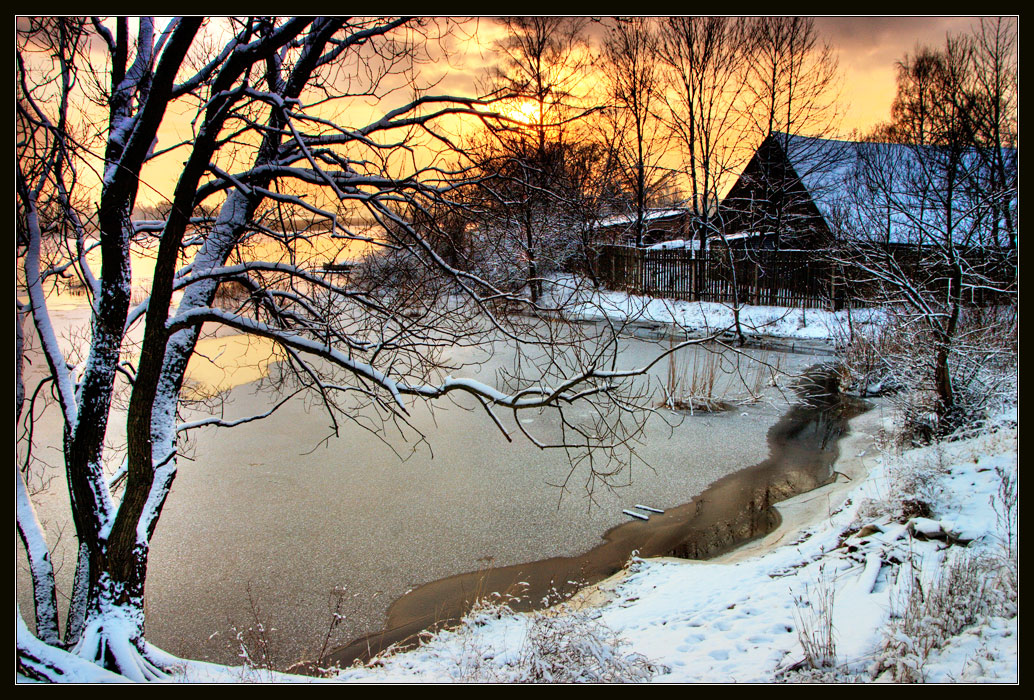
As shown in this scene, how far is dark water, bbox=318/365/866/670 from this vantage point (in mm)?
5629

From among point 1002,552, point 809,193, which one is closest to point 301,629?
point 1002,552

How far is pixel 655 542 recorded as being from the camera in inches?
273

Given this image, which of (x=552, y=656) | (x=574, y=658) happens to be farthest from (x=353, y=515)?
(x=574, y=658)

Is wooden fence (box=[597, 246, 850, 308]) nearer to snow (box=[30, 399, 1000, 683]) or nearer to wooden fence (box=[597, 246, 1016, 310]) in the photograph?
wooden fence (box=[597, 246, 1016, 310])

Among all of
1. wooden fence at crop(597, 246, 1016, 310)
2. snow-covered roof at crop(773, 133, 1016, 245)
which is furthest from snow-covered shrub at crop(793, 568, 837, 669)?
wooden fence at crop(597, 246, 1016, 310)

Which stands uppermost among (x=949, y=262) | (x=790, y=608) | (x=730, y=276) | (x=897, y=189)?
(x=897, y=189)

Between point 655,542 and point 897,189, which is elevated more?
point 897,189

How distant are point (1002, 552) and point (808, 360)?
956 centimetres

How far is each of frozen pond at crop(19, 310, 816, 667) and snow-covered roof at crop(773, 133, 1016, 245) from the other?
3420 millimetres

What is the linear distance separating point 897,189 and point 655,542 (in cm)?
820

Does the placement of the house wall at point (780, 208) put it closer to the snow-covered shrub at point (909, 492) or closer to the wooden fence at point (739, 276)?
the wooden fence at point (739, 276)

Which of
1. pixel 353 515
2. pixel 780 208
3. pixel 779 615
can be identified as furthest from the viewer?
pixel 780 208

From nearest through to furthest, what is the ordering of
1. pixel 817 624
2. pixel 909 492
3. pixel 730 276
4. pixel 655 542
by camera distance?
pixel 817 624
pixel 909 492
pixel 655 542
pixel 730 276

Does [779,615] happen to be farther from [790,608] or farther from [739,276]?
[739,276]
